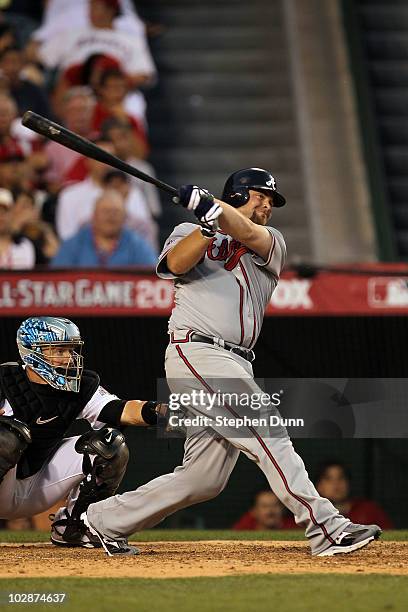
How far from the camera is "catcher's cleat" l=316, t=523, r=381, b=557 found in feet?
18.8

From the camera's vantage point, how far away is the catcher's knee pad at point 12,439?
5.96 meters

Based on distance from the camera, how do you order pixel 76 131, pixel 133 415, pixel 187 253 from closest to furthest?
pixel 187 253 → pixel 133 415 → pixel 76 131

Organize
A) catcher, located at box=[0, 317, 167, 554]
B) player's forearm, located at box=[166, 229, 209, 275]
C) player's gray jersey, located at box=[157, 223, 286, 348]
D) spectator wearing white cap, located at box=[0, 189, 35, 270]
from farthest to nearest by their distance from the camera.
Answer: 1. spectator wearing white cap, located at box=[0, 189, 35, 270]
2. catcher, located at box=[0, 317, 167, 554]
3. player's gray jersey, located at box=[157, 223, 286, 348]
4. player's forearm, located at box=[166, 229, 209, 275]

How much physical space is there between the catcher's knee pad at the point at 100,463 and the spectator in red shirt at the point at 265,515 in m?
2.05

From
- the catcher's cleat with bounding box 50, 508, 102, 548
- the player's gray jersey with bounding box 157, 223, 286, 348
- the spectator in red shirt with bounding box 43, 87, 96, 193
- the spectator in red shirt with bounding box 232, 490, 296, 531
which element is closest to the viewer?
the player's gray jersey with bounding box 157, 223, 286, 348

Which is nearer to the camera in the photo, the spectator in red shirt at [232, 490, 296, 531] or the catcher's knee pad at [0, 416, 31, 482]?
the catcher's knee pad at [0, 416, 31, 482]

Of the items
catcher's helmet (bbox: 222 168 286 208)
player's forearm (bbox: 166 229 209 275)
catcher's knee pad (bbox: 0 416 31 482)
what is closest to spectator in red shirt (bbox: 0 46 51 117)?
catcher's helmet (bbox: 222 168 286 208)

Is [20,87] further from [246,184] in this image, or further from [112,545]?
[112,545]

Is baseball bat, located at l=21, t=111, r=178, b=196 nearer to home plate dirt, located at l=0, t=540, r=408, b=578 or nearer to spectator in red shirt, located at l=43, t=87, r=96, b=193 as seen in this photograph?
home plate dirt, located at l=0, t=540, r=408, b=578

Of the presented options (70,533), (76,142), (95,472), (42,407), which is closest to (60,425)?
(42,407)

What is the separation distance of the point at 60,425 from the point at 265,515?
90.3 inches

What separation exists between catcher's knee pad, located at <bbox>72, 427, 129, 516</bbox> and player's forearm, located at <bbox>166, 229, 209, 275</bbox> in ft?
2.94

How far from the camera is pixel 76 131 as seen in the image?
39.3 feet

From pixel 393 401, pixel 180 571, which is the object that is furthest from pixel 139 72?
pixel 180 571
